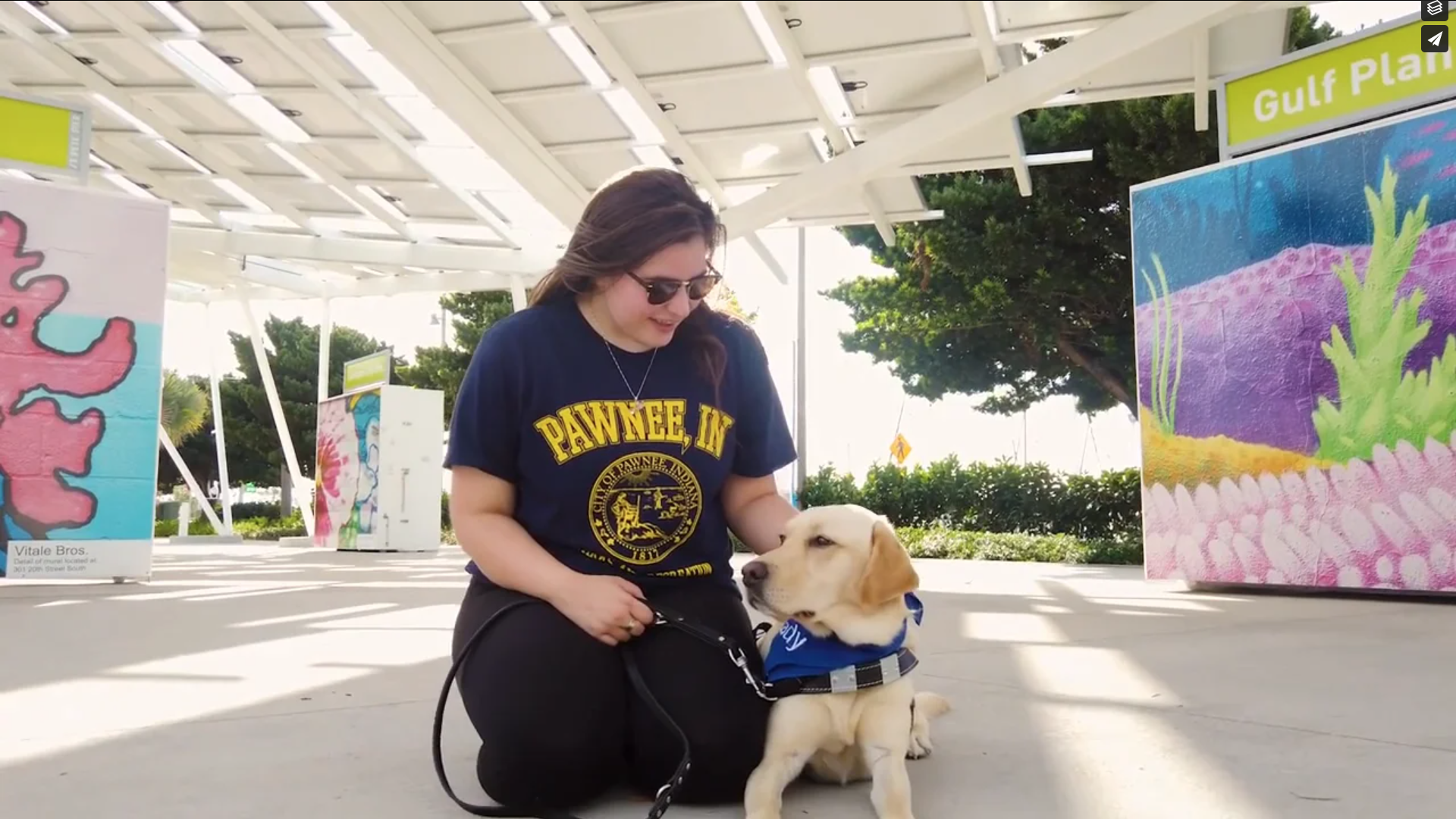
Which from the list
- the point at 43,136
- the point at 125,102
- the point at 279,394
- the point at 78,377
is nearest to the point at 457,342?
the point at 279,394

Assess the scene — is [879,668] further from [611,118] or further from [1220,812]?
[611,118]

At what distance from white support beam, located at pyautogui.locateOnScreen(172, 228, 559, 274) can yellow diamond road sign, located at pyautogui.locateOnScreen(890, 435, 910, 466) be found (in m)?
8.41

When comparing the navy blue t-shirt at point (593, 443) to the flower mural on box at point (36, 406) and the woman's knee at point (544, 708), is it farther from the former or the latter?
the flower mural on box at point (36, 406)

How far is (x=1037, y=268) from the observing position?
55.7ft

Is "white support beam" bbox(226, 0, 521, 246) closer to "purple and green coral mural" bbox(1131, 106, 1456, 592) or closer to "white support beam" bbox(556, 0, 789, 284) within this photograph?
"white support beam" bbox(556, 0, 789, 284)

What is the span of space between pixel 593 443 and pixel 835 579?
0.67m

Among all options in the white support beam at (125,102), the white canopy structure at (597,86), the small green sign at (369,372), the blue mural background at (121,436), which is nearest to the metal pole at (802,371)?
the small green sign at (369,372)

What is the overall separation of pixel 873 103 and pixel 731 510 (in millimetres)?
7285

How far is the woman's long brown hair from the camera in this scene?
263 cm

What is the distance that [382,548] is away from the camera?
18.2 m

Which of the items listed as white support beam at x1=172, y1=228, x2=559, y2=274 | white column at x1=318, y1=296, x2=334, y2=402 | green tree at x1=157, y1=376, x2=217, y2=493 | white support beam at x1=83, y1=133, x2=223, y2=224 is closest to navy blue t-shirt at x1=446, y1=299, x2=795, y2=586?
white support beam at x1=83, y1=133, x2=223, y2=224

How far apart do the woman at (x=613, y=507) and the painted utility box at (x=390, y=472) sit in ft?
53.6

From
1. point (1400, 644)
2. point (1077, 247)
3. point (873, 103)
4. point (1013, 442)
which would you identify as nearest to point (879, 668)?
point (1400, 644)

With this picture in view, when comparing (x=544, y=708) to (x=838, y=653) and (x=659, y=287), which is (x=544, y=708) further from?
(x=659, y=287)
